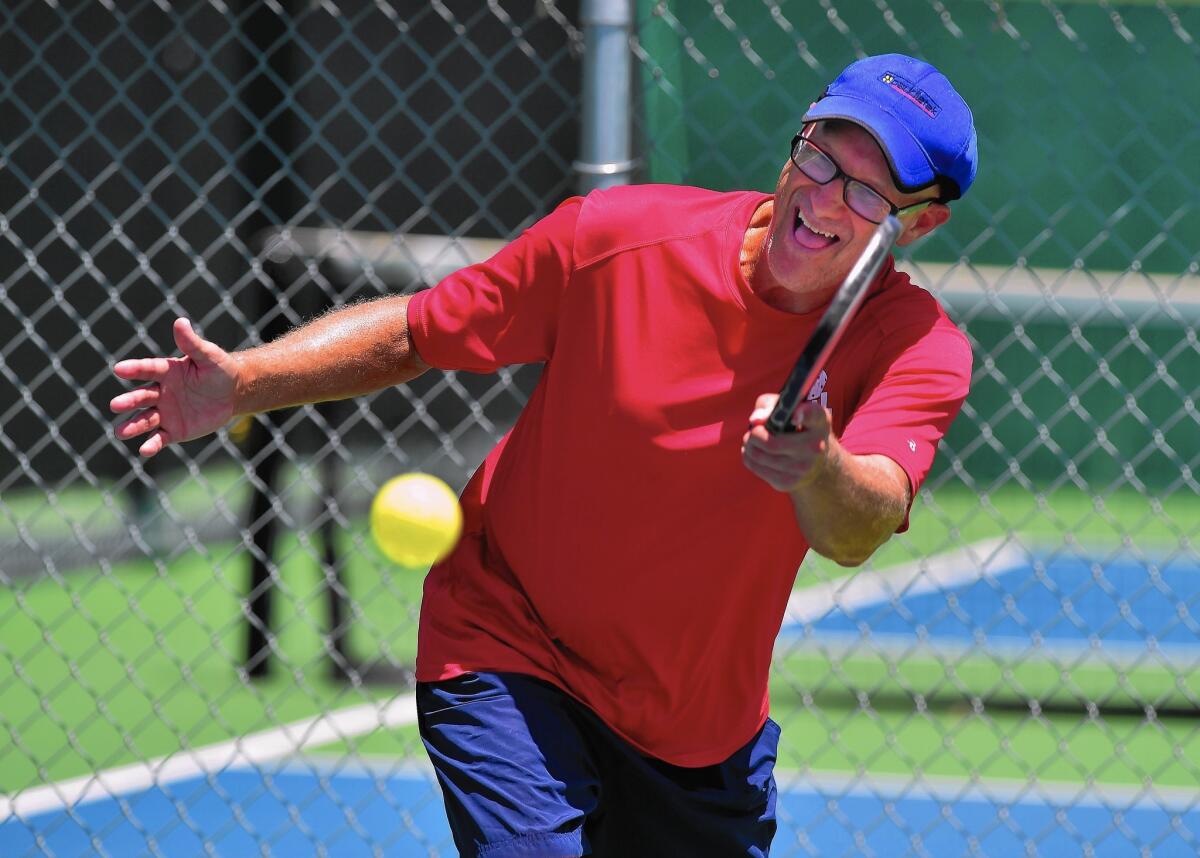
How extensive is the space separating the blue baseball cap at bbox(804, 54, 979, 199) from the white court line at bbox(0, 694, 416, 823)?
2.37 meters

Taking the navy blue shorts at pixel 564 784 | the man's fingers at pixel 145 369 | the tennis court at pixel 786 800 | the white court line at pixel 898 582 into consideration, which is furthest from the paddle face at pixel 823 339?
the white court line at pixel 898 582

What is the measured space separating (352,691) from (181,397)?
287 centimetres

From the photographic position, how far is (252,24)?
5.31 m

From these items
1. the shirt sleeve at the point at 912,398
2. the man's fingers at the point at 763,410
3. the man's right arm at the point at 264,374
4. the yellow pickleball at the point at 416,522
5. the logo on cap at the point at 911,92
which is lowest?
the shirt sleeve at the point at 912,398

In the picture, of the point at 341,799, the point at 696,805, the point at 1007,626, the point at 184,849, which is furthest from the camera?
the point at 1007,626

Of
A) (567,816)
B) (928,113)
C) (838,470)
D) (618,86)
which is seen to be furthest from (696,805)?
(618,86)

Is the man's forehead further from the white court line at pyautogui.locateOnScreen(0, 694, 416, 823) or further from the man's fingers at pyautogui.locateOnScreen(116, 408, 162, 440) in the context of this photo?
the white court line at pyautogui.locateOnScreen(0, 694, 416, 823)

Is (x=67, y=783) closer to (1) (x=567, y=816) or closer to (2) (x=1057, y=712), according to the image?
(1) (x=567, y=816)

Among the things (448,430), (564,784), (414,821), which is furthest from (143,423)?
(448,430)

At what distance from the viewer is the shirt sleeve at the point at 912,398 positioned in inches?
87.4

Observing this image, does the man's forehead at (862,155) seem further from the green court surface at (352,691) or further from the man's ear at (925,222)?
the green court surface at (352,691)

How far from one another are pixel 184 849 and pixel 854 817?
6.02 ft

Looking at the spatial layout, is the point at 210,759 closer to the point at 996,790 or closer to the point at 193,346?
the point at 996,790

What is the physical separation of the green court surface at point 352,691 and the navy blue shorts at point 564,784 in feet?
4.89
